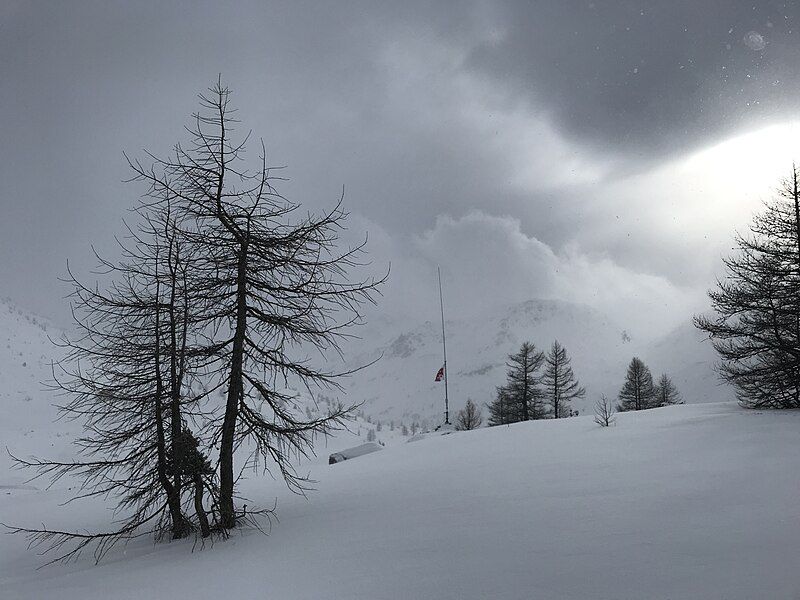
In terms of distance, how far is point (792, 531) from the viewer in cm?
461

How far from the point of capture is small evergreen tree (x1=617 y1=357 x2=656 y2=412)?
3944 cm

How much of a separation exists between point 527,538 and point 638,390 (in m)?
39.6

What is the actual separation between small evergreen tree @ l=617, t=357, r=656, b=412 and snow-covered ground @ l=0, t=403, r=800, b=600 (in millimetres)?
31057

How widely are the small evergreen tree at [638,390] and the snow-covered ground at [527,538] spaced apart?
3106 cm

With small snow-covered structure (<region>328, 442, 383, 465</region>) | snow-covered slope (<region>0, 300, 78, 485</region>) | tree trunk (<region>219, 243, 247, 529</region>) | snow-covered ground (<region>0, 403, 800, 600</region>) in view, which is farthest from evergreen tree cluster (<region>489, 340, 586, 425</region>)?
snow-covered slope (<region>0, 300, 78, 485</region>)

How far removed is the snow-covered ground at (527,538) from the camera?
4.23 m

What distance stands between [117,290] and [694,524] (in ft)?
33.3

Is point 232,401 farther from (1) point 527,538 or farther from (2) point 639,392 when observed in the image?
(2) point 639,392

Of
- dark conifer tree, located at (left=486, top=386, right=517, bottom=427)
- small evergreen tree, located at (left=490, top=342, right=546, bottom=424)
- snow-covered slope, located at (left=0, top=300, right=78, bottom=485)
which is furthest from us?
dark conifer tree, located at (left=486, top=386, right=517, bottom=427)

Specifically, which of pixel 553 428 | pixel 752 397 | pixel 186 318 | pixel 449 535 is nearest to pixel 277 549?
pixel 449 535

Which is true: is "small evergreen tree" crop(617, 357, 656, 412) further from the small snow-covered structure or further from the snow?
the snow

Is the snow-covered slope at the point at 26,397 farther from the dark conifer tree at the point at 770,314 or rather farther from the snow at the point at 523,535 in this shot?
the dark conifer tree at the point at 770,314

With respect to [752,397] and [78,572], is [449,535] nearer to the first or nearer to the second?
[78,572]

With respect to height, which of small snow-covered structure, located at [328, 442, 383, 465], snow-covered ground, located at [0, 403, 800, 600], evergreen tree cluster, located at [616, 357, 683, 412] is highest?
evergreen tree cluster, located at [616, 357, 683, 412]
